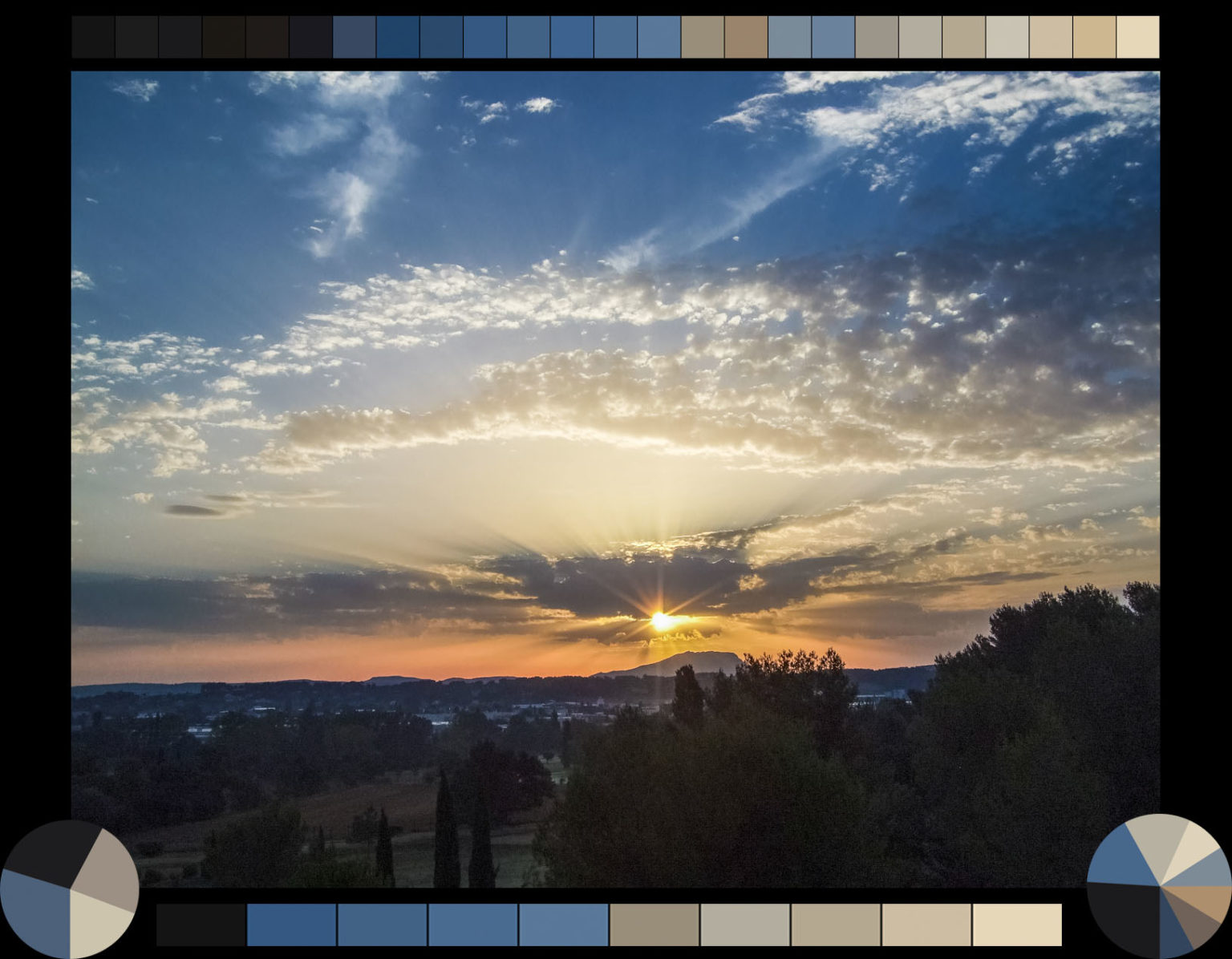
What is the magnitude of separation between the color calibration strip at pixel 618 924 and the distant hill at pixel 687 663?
22.6m

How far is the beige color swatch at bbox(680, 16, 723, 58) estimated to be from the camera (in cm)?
951

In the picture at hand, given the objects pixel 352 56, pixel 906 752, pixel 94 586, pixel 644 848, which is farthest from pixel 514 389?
pixel 906 752

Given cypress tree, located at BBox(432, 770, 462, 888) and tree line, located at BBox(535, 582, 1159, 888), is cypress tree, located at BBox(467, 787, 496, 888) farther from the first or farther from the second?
tree line, located at BBox(535, 582, 1159, 888)

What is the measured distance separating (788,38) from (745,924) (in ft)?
34.4

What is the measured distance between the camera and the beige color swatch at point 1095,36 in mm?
9461

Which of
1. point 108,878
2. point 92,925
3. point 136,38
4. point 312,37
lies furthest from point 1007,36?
point 92,925

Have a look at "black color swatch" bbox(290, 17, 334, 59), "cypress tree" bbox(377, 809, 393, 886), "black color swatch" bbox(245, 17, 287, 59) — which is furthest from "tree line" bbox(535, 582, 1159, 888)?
"black color swatch" bbox(245, 17, 287, 59)

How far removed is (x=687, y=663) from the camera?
35500mm

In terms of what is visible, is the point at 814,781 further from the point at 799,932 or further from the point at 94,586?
the point at 94,586

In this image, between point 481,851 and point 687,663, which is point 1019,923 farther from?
point 481,851

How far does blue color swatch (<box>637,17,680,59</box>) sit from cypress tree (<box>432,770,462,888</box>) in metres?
32.7

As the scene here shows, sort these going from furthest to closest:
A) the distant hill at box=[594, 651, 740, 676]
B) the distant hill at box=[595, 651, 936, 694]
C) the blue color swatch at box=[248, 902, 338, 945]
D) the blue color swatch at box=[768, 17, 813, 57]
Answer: the distant hill at box=[595, 651, 936, 694] < the distant hill at box=[594, 651, 740, 676] < the blue color swatch at box=[768, 17, 813, 57] < the blue color swatch at box=[248, 902, 338, 945]
